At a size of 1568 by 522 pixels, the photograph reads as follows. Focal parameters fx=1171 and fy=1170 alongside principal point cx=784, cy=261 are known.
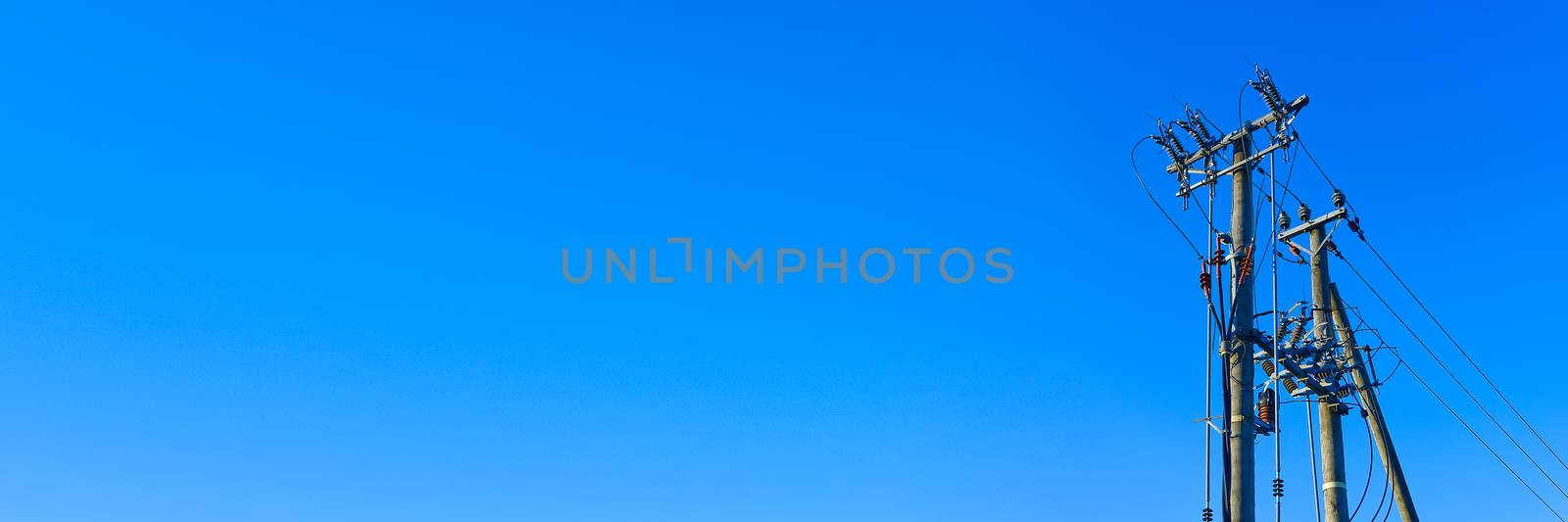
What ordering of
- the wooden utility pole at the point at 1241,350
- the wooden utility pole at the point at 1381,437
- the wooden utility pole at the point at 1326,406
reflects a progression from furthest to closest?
the wooden utility pole at the point at 1381,437, the wooden utility pole at the point at 1326,406, the wooden utility pole at the point at 1241,350

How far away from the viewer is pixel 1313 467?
26.2 m

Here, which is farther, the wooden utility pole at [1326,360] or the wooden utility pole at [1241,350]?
the wooden utility pole at [1326,360]

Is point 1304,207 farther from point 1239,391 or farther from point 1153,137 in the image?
point 1239,391

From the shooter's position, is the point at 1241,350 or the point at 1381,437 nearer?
the point at 1241,350

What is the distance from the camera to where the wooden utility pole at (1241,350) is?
2084 centimetres

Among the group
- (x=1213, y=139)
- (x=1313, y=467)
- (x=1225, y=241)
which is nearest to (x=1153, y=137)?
(x=1213, y=139)

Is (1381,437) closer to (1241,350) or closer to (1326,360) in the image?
(1326,360)

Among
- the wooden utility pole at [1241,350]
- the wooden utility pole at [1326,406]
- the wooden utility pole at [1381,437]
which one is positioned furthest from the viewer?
the wooden utility pole at [1381,437]

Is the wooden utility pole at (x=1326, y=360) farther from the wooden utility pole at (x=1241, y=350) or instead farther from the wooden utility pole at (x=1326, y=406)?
the wooden utility pole at (x=1241, y=350)

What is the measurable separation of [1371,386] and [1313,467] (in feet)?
18.0

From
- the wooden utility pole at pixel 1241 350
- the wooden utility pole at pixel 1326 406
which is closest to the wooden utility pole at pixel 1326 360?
the wooden utility pole at pixel 1326 406

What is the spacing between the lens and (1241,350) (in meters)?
22.4

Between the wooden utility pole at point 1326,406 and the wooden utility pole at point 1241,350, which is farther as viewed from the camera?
the wooden utility pole at point 1326,406

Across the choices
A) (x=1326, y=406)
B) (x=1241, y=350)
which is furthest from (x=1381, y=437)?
(x=1241, y=350)
